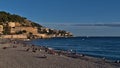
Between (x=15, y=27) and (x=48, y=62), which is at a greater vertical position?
(x=15, y=27)

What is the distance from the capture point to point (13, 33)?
162m

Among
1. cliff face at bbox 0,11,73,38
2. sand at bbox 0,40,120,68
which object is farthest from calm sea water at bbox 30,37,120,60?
cliff face at bbox 0,11,73,38

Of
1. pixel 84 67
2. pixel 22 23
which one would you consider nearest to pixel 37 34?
pixel 22 23

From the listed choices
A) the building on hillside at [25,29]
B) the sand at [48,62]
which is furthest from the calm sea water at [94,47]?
the building on hillside at [25,29]

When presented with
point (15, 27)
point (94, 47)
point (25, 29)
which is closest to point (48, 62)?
point (94, 47)

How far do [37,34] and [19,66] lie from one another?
158885mm

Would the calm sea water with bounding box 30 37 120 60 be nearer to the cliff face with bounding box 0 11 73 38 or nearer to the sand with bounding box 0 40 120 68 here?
the sand with bounding box 0 40 120 68

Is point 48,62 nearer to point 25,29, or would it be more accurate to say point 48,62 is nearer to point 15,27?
point 15,27

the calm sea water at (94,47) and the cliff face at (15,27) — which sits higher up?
the cliff face at (15,27)

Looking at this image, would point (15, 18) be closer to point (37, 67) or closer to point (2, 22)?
point (2, 22)

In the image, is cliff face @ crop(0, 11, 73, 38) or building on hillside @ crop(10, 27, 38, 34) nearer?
cliff face @ crop(0, 11, 73, 38)

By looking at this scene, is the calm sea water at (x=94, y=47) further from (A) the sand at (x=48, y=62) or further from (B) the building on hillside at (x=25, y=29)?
(B) the building on hillside at (x=25, y=29)

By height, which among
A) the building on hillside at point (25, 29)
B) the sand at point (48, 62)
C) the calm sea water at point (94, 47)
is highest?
the building on hillside at point (25, 29)

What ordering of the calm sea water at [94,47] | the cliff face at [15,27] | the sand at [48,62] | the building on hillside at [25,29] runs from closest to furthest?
→ the sand at [48,62] → the calm sea water at [94,47] → the cliff face at [15,27] → the building on hillside at [25,29]
